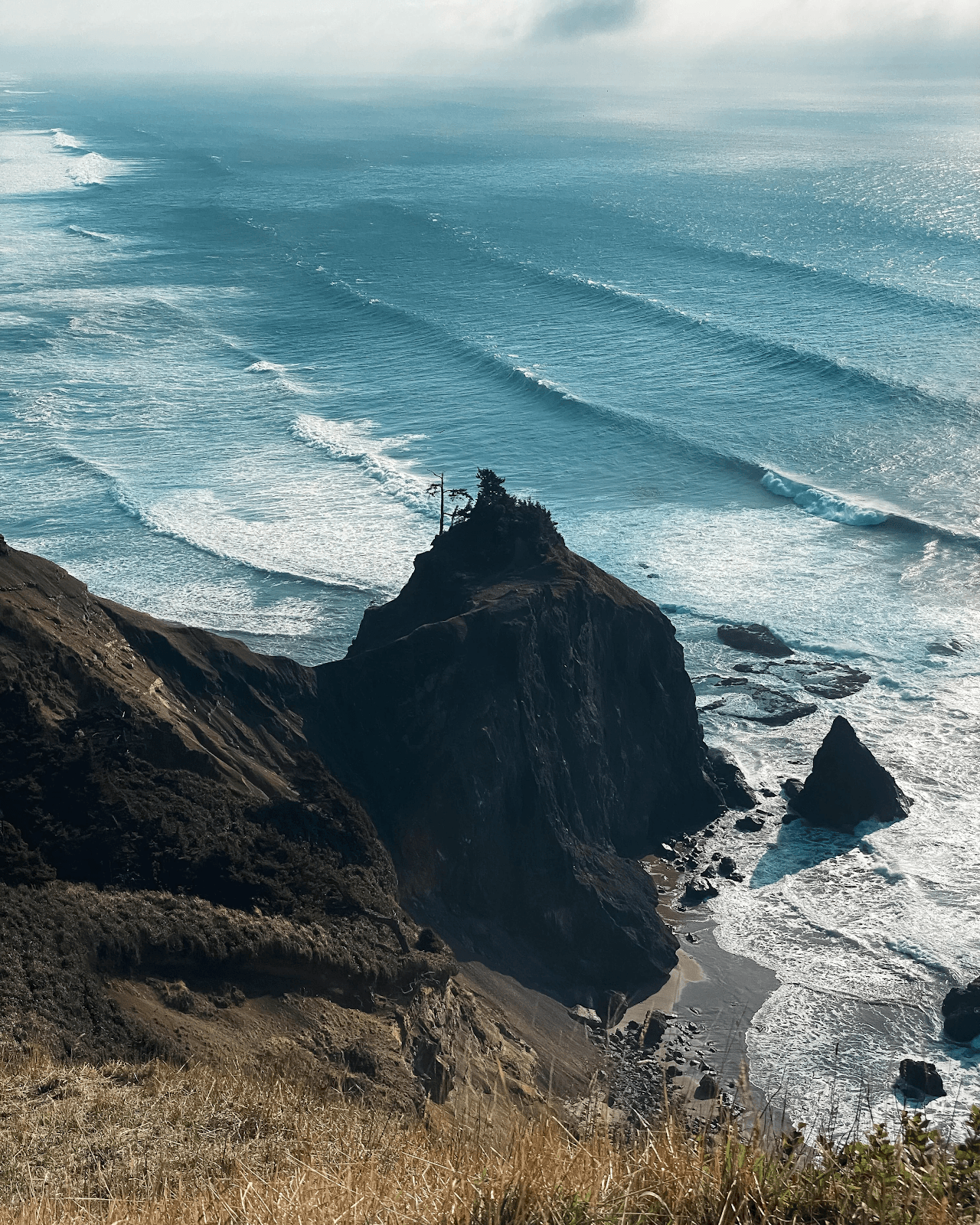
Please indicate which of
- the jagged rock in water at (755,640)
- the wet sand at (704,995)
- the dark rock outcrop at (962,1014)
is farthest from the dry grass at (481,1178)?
the jagged rock in water at (755,640)

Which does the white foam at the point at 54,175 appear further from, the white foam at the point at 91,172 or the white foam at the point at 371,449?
the white foam at the point at 371,449

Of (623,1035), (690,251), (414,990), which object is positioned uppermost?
(690,251)

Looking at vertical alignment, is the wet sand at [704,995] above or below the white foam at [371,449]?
below

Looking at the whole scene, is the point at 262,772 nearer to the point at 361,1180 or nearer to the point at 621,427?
the point at 361,1180

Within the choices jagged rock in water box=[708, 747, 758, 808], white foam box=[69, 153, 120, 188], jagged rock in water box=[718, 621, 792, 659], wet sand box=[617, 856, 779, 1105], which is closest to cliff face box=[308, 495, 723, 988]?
wet sand box=[617, 856, 779, 1105]

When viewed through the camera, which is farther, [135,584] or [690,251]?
[690,251]

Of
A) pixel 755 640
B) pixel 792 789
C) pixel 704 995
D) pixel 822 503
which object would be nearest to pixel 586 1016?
pixel 704 995

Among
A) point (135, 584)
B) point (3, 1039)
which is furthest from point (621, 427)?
point (3, 1039)
